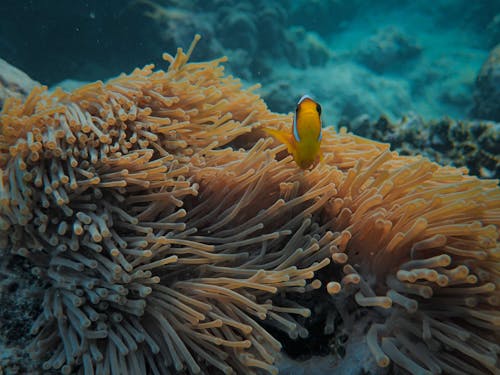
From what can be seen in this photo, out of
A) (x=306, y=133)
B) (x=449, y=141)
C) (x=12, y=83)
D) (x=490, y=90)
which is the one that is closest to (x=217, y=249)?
(x=306, y=133)

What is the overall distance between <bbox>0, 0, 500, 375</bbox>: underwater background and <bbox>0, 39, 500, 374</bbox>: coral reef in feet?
0.15

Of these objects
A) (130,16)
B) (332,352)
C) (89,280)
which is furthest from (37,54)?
(332,352)

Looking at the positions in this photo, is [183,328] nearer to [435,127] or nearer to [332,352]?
[332,352]

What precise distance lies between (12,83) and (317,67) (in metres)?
14.9

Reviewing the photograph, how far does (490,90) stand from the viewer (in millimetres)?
11438

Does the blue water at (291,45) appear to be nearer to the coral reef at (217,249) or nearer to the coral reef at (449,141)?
the coral reef at (449,141)

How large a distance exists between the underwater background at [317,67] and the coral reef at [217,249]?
0.05 m

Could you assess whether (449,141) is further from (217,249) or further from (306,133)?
(217,249)

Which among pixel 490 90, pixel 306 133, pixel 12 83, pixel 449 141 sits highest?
pixel 490 90

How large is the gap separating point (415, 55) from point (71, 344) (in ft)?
69.5

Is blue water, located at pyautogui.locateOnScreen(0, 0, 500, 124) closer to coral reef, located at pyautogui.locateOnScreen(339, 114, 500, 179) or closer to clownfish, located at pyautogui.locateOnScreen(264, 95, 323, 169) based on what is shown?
coral reef, located at pyautogui.locateOnScreen(339, 114, 500, 179)

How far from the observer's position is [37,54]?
32.2ft

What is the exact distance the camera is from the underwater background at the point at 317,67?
1753 mm

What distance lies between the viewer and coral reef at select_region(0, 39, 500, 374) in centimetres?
160
